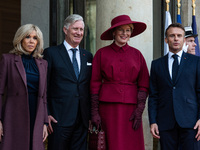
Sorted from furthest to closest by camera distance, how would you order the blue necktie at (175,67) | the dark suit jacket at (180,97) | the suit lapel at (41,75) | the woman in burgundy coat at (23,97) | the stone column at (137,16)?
the stone column at (137,16)
the blue necktie at (175,67)
the dark suit jacket at (180,97)
the suit lapel at (41,75)
the woman in burgundy coat at (23,97)

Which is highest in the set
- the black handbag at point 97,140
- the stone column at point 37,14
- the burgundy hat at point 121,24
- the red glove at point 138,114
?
the stone column at point 37,14

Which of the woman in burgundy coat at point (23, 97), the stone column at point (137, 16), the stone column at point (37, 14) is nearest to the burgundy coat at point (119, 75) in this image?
the woman in burgundy coat at point (23, 97)

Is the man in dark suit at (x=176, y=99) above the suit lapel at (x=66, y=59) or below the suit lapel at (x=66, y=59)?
below

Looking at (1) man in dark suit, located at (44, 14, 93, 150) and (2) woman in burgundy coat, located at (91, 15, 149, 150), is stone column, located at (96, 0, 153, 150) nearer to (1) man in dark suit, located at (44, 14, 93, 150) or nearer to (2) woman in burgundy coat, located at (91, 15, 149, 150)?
(2) woman in burgundy coat, located at (91, 15, 149, 150)

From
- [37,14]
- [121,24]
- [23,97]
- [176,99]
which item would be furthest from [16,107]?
[37,14]

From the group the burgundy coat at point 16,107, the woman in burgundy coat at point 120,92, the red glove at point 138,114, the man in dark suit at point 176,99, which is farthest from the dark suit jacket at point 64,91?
the man in dark suit at point 176,99

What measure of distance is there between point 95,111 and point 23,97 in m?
0.92

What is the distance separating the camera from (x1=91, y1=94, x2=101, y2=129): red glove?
4.62 m

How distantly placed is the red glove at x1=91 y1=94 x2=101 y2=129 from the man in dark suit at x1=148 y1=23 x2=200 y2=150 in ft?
2.03

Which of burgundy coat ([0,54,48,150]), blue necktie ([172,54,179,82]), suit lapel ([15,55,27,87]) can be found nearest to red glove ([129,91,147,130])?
Result: blue necktie ([172,54,179,82])

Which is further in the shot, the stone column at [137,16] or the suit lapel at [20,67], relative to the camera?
the stone column at [137,16]

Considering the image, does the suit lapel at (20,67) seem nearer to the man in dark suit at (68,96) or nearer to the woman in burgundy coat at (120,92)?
the man in dark suit at (68,96)

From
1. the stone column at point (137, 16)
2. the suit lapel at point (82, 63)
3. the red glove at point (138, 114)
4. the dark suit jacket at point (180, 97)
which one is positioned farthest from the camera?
the stone column at point (137, 16)

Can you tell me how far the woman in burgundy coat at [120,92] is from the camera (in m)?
4.64
